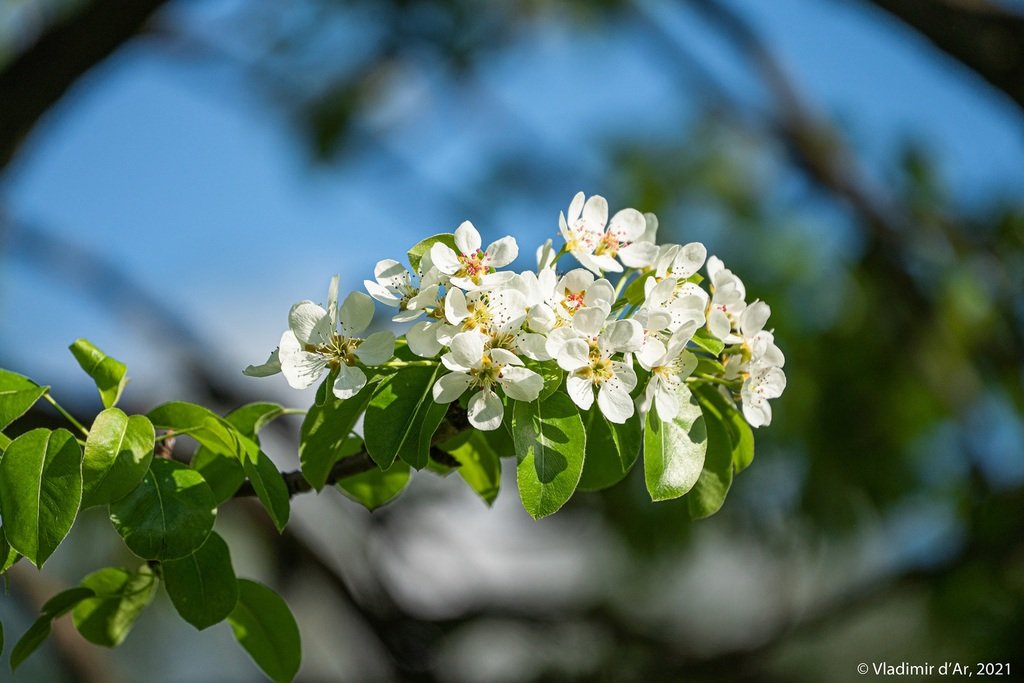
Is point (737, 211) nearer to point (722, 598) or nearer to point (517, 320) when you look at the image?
point (722, 598)

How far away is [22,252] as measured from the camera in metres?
4.71

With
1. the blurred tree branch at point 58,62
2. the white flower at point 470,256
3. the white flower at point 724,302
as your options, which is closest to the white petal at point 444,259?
the white flower at point 470,256

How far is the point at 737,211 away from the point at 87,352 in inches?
192

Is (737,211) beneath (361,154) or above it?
above

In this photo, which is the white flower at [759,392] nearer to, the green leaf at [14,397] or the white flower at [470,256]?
the white flower at [470,256]

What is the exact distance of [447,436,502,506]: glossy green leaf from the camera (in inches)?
49.3

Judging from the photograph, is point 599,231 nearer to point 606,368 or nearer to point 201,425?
point 606,368

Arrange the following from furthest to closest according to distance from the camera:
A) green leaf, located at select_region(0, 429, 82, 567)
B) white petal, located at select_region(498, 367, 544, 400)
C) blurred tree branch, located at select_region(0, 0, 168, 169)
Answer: blurred tree branch, located at select_region(0, 0, 168, 169) < white petal, located at select_region(498, 367, 544, 400) < green leaf, located at select_region(0, 429, 82, 567)

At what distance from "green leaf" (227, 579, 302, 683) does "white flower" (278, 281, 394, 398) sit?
33 centimetres

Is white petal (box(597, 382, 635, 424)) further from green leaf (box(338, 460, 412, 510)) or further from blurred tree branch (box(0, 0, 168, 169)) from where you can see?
blurred tree branch (box(0, 0, 168, 169))

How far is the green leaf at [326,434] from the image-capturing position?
1.11 m

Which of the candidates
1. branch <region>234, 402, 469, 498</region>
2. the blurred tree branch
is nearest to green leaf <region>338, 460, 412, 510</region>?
branch <region>234, 402, 469, 498</region>

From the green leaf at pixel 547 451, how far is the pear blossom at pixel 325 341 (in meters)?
0.18

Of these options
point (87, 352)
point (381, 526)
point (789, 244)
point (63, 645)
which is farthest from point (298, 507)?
point (87, 352)
